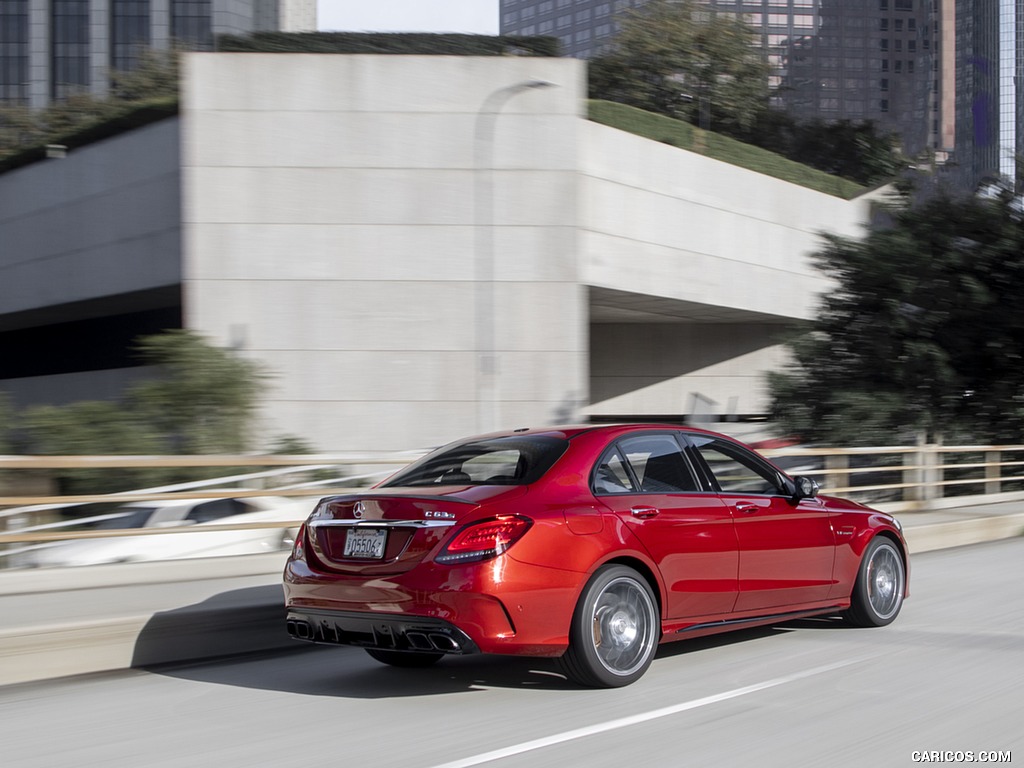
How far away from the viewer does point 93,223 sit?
101 ft

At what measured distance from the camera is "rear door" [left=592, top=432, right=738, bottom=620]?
6527 mm

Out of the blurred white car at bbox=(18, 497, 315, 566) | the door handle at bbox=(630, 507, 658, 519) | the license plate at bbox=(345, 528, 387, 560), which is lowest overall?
the blurred white car at bbox=(18, 497, 315, 566)

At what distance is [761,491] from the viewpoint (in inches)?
298

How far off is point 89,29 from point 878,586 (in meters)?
111

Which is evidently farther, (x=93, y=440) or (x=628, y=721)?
(x=93, y=440)

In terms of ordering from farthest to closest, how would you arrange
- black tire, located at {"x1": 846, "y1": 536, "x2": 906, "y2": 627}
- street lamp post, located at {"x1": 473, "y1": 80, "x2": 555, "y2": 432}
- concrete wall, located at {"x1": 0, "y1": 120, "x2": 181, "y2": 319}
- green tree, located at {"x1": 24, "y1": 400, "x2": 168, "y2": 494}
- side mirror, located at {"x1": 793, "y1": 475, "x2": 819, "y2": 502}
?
concrete wall, located at {"x1": 0, "y1": 120, "x2": 181, "y2": 319}, street lamp post, located at {"x1": 473, "y1": 80, "x2": 555, "y2": 432}, green tree, located at {"x1": 24, "y1": 400, "x2": 168, "y2": 494}, black tire, located at {"x1": 846, "y1": 536, "x2": 906, "y2": 627}, side mirror, located at {"x1": 793, "y1": 475, "x2": 819, "y2": 502}

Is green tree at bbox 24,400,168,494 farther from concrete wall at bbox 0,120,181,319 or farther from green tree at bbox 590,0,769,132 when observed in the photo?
green tree at bbox 590,0,769,132

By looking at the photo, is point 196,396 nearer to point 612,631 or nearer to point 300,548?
point 300,548

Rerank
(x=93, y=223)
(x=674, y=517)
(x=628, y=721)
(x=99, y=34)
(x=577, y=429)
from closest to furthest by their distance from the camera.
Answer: (x=628, y=721) < (x=674, y=517) < (x=577, y=429) < (x=93, y=223) < (x=99, y=34)

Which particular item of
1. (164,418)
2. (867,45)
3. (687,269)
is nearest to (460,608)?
(164,418)

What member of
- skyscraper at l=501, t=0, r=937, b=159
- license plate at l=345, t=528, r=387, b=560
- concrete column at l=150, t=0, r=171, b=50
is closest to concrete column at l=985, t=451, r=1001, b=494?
license plate at l=345, t=528, r=387, b=560

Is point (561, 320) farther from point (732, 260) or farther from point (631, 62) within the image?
point (631, 62)

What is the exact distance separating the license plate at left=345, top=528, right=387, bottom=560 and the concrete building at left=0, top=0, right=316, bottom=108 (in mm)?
105578

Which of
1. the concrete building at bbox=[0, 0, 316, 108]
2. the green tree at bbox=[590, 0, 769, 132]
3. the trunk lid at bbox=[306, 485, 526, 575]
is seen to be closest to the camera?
the trunk lid at bbox=[306, 485, 526, 575]
